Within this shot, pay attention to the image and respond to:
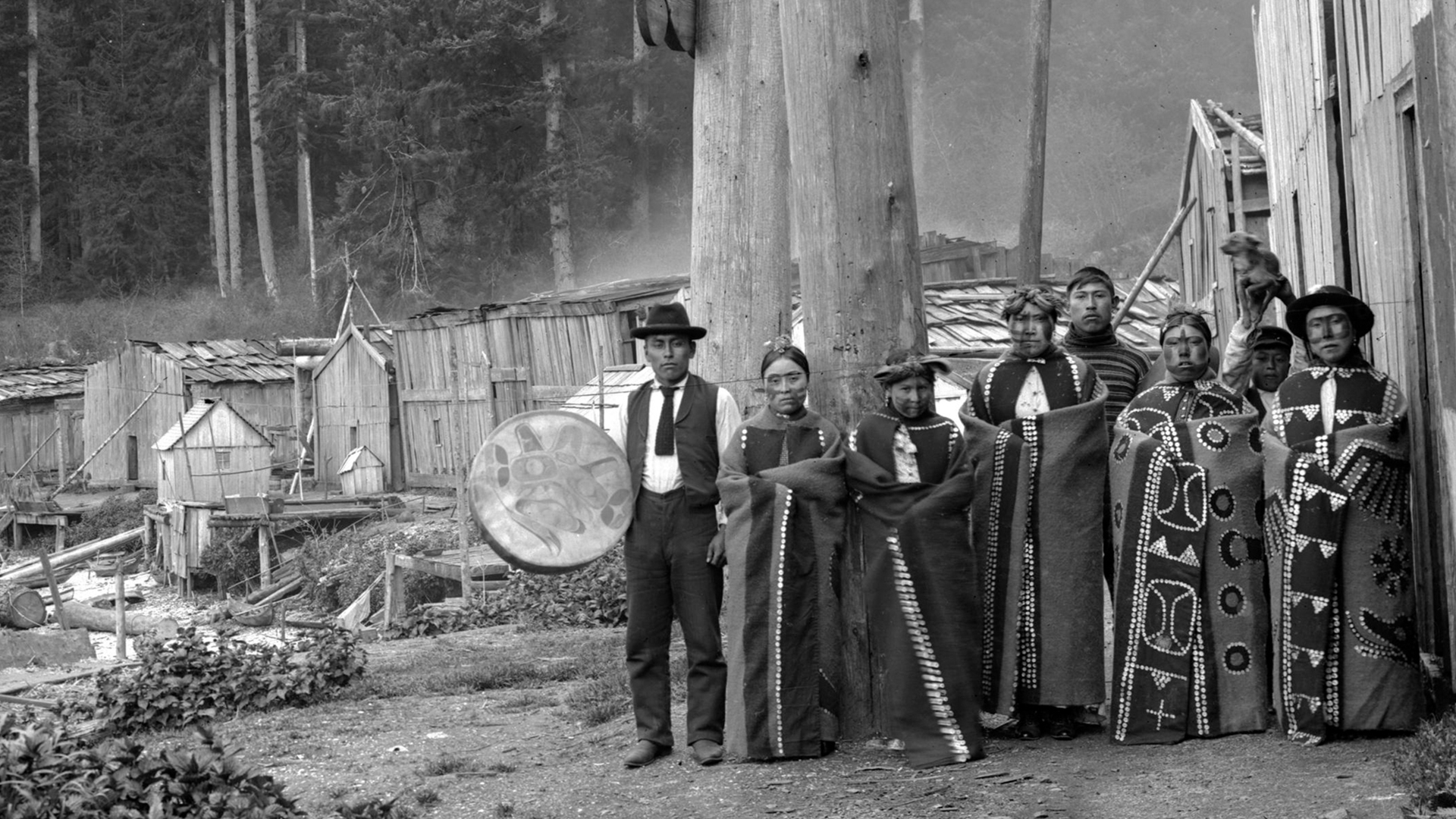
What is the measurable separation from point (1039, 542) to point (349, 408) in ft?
84.2

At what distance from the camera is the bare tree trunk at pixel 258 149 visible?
42406 millimetres

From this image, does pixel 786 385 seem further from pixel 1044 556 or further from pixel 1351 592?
pixel 1351 592

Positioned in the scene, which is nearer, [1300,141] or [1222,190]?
[1300,141]

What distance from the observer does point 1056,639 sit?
5691 mm

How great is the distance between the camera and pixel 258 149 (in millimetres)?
42469

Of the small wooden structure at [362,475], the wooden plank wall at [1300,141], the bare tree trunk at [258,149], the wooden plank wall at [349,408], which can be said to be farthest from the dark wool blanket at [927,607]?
the bare tree trunk at [258,149]

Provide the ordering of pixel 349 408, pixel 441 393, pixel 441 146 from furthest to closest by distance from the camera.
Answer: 1. pixel 441 146
2. pixel 349 408
3. pixel 441 393

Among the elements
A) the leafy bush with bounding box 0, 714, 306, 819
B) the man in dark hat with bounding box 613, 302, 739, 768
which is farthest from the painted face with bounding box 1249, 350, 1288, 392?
the leafy bush with bounding box 0, 714, 306, 819

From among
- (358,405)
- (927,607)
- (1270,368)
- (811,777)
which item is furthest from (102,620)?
(1270,368)

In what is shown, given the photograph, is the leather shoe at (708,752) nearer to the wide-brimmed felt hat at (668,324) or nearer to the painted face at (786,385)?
the painted face at (786,385)

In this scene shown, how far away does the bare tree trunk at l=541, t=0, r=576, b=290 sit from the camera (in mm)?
37594

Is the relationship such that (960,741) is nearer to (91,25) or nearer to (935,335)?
(935,335)

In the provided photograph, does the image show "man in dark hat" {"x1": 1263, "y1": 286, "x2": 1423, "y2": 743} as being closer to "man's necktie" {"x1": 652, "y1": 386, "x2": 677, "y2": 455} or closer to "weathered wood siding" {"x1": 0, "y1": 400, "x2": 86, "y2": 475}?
"man's necktie" {"x1": 652, "y1": 386, "x2": 677, "y2": 455}

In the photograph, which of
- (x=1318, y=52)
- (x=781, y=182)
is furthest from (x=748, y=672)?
(x=1318, y=52)
